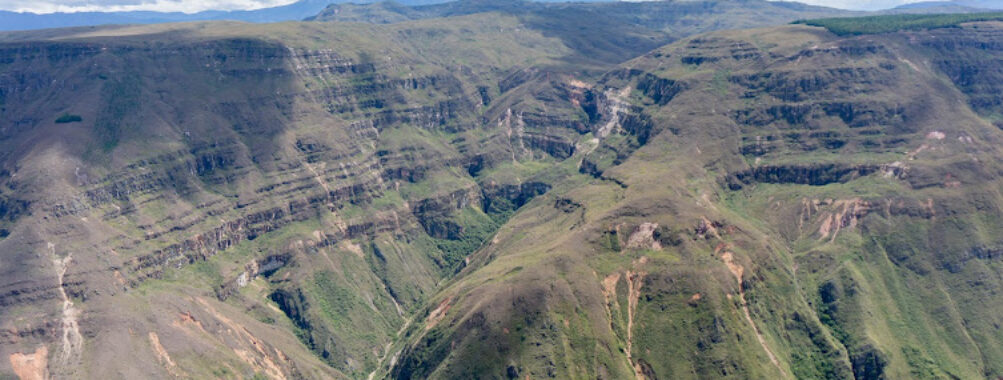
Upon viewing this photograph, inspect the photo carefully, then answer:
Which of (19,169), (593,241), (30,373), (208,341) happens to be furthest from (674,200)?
(19,169)

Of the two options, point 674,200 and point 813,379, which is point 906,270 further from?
point 674,200

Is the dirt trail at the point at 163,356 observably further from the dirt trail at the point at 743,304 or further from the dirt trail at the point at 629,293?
the dirt trail at the point at 743,304

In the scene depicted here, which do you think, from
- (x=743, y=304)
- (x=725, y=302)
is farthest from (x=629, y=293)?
(x=743, y=304)

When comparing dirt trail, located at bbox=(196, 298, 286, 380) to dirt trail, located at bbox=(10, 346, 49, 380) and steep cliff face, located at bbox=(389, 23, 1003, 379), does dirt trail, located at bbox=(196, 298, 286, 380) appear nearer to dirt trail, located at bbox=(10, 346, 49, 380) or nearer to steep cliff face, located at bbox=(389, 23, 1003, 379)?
steep cliff face, located at bbox=(389, 23, 1003, 379)

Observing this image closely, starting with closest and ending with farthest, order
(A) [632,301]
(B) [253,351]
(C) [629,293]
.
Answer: (A) [632,301], (C) [629,293], (B) [253,351]

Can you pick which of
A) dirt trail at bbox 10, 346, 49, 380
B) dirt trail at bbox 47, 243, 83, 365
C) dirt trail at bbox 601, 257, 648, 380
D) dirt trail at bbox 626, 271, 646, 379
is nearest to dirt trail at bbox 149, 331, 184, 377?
dirt trail at bbox 47, 243, 83, 365

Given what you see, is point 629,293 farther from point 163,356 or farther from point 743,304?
point 163,356
